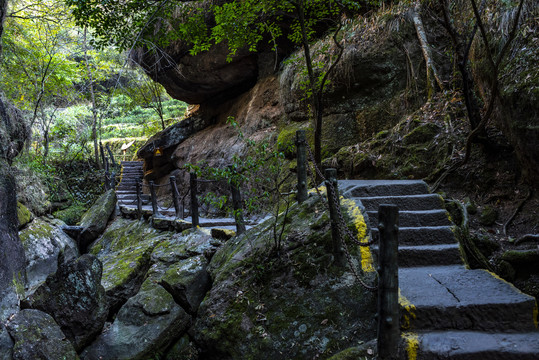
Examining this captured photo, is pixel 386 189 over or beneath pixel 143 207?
over

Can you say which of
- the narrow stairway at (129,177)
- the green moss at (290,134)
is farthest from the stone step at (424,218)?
the narrow stairway at (129,177)

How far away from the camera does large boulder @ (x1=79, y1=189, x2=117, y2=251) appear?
435 inches

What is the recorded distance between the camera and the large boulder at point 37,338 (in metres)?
3.53

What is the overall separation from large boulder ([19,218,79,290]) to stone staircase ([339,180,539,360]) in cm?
741

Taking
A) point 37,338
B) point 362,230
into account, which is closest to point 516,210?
point 362,230

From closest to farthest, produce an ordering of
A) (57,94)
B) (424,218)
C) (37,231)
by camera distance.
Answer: (424,218) < (37,231) < (57,94)

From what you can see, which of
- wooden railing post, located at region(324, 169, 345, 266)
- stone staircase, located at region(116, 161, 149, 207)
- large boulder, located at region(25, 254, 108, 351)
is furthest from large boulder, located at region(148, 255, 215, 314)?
stone staircase, located at region(116, 161, 149, 207)

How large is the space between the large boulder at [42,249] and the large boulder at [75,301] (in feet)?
11.5

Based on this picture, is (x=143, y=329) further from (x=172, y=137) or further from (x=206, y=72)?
(x=172, y=137)

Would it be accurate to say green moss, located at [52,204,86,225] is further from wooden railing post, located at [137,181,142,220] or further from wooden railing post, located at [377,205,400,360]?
wooden railing post, located at [377,205,400,360]

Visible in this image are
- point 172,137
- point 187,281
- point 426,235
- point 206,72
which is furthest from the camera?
point 172,137

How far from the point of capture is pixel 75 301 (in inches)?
165

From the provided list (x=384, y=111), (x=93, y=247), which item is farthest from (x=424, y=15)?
(x=93, y=247)

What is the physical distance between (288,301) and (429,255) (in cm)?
163
